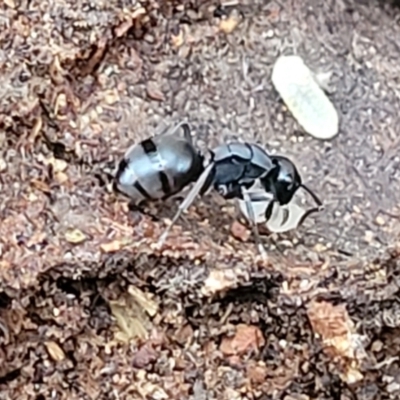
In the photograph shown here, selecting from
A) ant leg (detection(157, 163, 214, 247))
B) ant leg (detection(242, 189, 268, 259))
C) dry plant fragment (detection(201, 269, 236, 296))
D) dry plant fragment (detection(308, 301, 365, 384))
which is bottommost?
dry plant fragment (detection(308, 301, 365, 384))

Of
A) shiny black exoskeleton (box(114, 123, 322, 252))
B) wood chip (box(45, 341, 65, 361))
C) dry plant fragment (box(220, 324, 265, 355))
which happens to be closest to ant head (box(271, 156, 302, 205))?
shiny black exoskeleton (box(114, 123, 322, 252))

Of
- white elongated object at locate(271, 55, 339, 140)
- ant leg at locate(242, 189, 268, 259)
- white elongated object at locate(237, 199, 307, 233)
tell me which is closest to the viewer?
ant leg at locate(242, 189, 268, 259)

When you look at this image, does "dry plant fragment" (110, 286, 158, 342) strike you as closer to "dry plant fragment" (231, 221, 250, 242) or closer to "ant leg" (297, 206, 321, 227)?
"dry plant fragment" (231, 221, 250, 242)

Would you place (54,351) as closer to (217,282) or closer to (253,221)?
(217,282)

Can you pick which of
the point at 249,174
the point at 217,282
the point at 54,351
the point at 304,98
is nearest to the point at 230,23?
the point at 304,98

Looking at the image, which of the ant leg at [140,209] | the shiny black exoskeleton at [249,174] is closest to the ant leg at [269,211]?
the shiny black exoskeleton at [249,174]

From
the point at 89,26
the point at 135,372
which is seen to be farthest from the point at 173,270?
the point at 89,26
